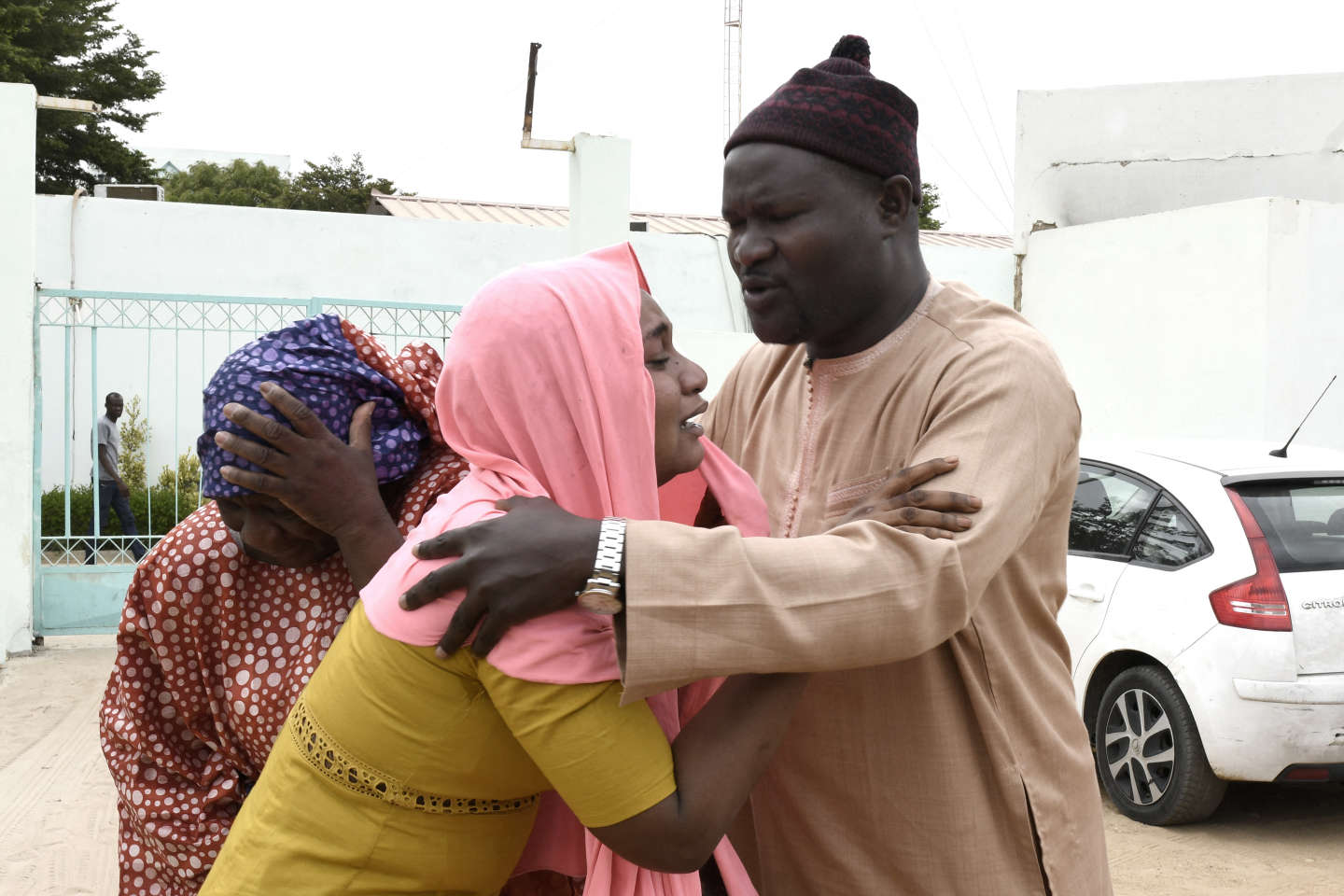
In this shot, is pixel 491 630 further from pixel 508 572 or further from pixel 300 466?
pixel 300 466

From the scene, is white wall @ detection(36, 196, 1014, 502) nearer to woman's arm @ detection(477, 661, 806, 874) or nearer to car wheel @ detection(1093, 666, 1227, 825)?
car wheel @ detection(1093, 666, 1227, 825)

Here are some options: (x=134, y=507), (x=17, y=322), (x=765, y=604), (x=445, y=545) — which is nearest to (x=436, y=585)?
(x=445, y=545)

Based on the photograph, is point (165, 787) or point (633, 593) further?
point (165, 787)

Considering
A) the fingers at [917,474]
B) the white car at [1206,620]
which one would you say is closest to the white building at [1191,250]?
the white car at [1206,620]

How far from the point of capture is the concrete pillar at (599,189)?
374 inches

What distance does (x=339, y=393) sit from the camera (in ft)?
6.32

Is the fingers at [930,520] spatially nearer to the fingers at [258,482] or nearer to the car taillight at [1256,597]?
the fingers at [258,482]

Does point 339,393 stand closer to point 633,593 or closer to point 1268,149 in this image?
point 633,593

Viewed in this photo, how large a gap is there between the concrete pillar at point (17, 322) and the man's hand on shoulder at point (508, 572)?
25.7 ft

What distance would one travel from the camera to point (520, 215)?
18.2 metres

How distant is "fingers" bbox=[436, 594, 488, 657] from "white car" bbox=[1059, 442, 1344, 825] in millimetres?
4481

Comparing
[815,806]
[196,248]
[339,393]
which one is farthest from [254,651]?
[196,248]

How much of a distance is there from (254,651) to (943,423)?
3.88 ft

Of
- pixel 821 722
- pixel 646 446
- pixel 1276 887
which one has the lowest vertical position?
pixel 1276 887
